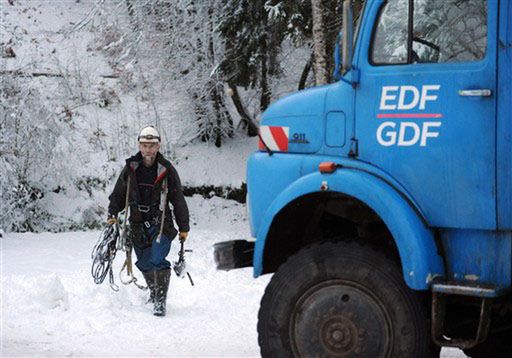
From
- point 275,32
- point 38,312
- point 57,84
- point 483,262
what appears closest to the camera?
point 483,262

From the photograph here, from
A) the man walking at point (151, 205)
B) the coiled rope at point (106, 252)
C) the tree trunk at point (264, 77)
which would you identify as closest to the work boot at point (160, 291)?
the man walking at point (151, 205)

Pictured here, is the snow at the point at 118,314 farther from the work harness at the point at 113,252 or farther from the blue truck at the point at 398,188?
the blue truck at the point at 398,188

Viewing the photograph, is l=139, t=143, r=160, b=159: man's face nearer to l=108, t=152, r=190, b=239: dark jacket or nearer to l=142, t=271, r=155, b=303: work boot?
l=108, t=152, r=190, b=239: dark jacket

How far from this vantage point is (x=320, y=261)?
5.18 meters

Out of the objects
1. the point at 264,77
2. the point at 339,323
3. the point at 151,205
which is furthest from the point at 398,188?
the point at 264,77

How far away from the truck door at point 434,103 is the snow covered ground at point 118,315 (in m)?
2.27

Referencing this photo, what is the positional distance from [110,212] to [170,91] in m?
10.2

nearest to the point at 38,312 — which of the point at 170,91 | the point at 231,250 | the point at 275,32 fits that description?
the point at 231,250

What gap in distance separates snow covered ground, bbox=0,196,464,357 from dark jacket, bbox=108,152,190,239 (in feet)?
2.80

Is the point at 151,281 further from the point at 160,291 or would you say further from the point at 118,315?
the point at 118,315

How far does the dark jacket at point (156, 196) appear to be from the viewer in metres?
8.14

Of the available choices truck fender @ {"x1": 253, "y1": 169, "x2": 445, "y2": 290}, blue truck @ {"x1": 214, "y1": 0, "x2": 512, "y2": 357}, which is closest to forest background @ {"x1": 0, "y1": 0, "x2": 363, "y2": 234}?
blue truck @ {"x1": 214, "y1": 0, "x2": 512, "y2": 357}

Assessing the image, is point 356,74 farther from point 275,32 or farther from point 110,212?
point 275,32

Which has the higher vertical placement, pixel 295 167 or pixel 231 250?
pixel 295 167
